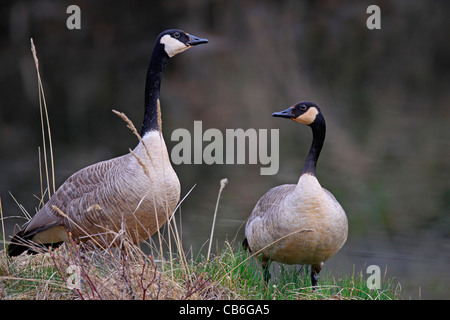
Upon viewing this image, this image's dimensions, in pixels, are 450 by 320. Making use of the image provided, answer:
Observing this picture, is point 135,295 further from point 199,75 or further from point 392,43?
point 392,43

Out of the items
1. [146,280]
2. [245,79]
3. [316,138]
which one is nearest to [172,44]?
[316,138]

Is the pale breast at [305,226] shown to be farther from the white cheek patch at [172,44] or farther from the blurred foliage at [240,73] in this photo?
the blurred foliage at [240,73]

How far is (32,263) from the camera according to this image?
4023mm

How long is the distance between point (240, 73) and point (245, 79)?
0.85 feet

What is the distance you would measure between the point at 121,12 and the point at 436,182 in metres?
8.86

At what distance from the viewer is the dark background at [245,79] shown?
11.5 meters

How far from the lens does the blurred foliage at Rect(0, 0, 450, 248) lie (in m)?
12.4

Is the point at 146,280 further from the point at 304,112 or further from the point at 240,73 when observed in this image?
the point at 240,73

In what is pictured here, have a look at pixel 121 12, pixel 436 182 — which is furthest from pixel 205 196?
pixel 121 12

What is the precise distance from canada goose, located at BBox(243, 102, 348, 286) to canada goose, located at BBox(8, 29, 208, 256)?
0.72 m

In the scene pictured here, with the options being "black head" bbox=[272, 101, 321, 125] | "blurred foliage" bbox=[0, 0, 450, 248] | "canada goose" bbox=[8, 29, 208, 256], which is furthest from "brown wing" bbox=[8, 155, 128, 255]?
"blurred foliage" bbox=[0, 0, 450, 248]

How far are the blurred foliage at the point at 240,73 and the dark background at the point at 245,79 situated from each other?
0.10ft

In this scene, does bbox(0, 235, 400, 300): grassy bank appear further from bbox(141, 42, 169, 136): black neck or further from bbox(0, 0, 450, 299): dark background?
bbox(0, 0, 450, 299): dark background

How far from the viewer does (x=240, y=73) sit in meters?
14.9
